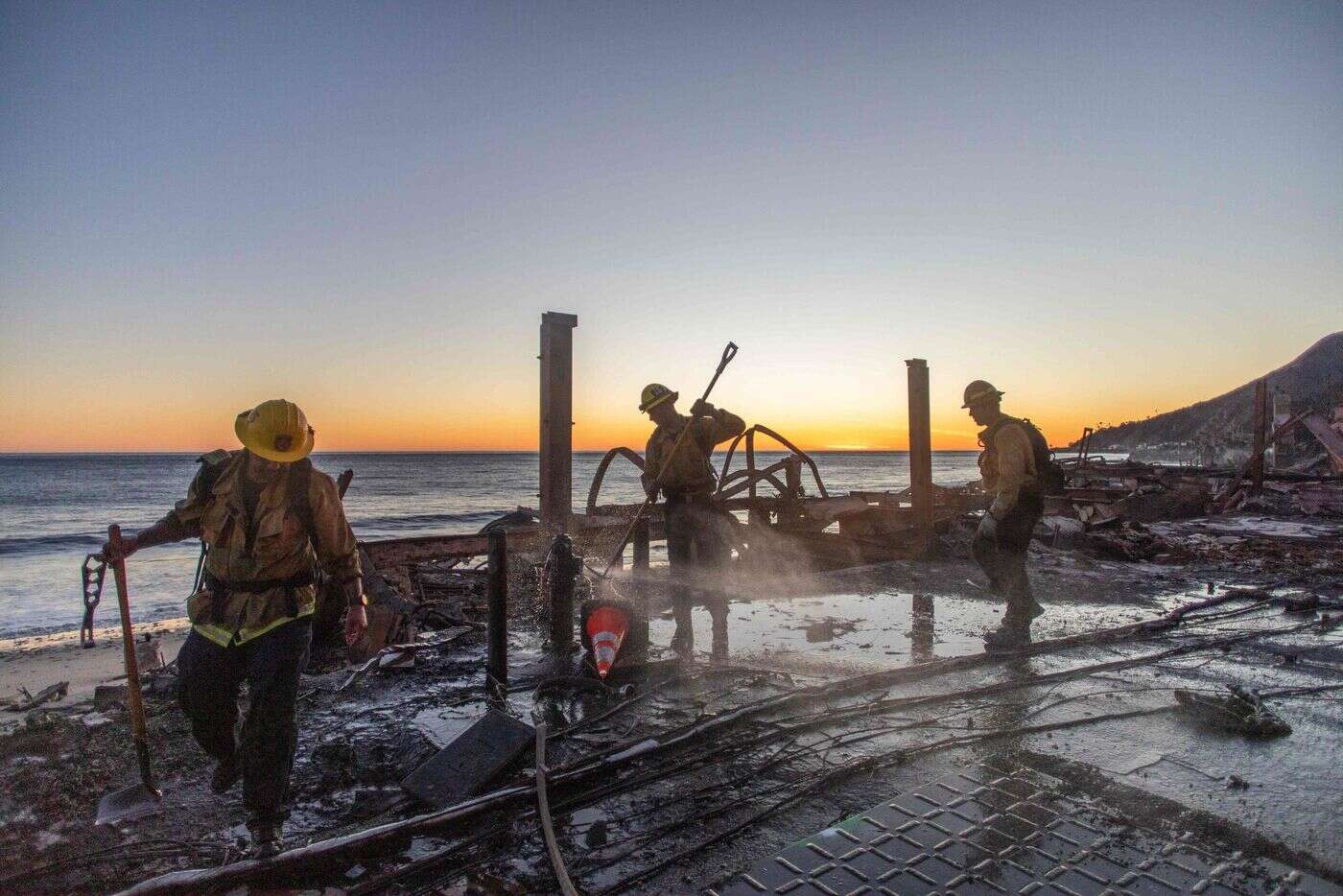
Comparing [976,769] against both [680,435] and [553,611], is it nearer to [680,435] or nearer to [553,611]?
[553,611]

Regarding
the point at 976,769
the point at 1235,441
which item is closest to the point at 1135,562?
the point at 976,769

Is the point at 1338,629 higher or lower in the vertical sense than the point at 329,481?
lower

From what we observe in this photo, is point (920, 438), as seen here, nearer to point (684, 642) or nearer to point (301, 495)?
point (684, 642)

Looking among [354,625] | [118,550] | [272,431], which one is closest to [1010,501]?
[354,625]

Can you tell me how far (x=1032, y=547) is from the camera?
11.3 m

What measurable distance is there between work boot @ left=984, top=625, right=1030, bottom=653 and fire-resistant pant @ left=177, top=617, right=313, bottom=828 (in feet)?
16.1

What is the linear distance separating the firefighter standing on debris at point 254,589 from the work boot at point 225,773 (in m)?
0.08

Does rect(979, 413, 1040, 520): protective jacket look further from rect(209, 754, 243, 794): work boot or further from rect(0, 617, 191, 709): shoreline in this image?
rect(0, 617, 191, 709): shoreline

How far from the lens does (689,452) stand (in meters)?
7.30

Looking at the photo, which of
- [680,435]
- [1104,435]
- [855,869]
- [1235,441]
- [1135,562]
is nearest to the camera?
[855,869]

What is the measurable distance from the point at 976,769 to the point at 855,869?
1.15m

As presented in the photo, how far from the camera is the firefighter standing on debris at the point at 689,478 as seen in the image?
7.29 m

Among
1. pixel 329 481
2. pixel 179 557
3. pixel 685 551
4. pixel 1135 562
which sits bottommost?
pixel 179 557

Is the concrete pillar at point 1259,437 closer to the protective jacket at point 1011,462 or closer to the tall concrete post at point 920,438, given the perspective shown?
the tall concrete post at point 920,438
